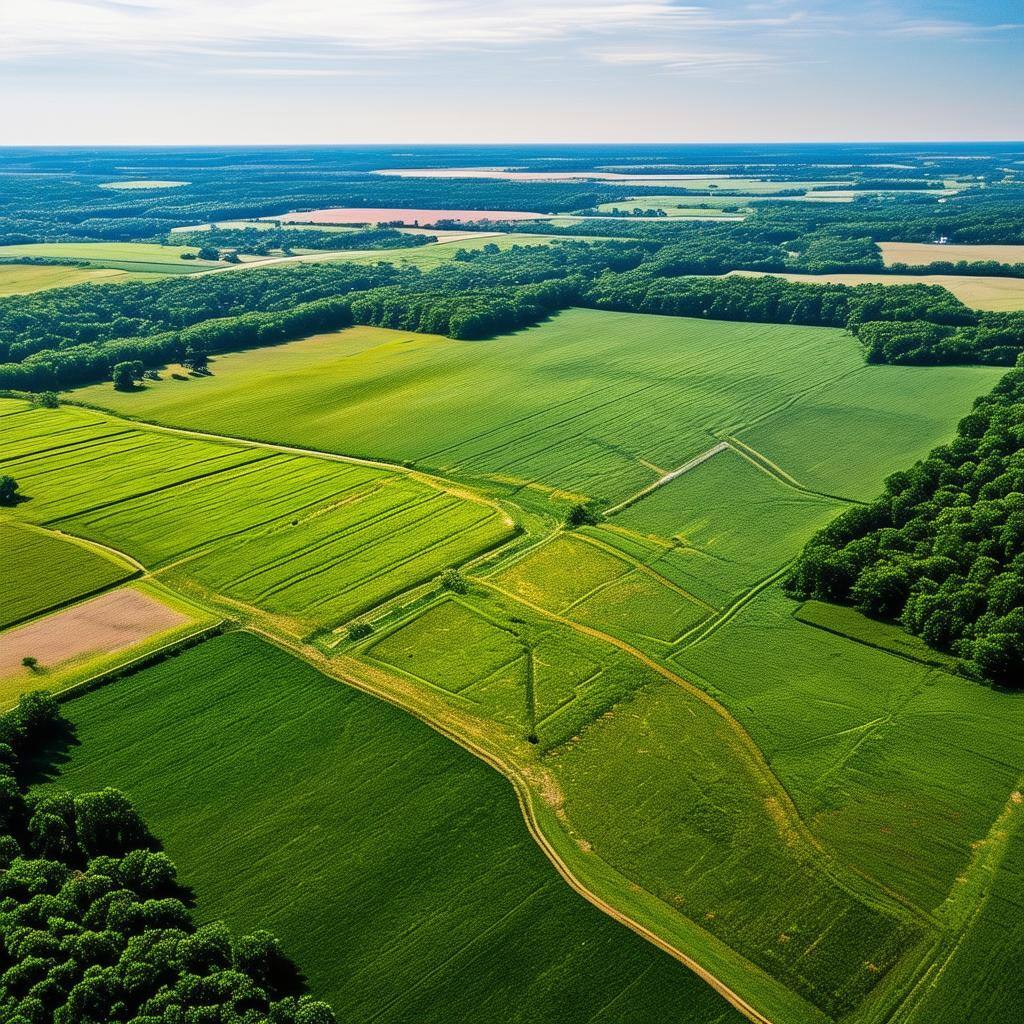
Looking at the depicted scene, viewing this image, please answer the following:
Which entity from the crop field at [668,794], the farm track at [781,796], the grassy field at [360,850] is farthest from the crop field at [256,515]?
the farm track at [781,796]

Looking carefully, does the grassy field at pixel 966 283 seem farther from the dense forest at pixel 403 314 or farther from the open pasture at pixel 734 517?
the open pasture at pixel 734 517

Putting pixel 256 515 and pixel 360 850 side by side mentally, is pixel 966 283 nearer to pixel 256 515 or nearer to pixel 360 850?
→ pixel 256 515

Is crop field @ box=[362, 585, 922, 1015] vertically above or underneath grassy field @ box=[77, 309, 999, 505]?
underneath

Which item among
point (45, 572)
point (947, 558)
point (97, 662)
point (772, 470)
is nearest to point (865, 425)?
point (772, 470)

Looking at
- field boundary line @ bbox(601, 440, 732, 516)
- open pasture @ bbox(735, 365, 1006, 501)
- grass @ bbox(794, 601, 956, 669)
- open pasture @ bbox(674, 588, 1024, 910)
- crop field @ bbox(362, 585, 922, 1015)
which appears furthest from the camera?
open pasture @ bbox(735, 365, 1006, 501)

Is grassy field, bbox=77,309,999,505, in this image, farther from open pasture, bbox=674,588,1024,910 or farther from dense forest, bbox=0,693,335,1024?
dense forest, bbox=0,693,335,1024

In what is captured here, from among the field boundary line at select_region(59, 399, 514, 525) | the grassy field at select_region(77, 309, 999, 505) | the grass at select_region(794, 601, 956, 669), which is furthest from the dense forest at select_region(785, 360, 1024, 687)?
the field boundary line at select_region(59, 399, 514, 525)
